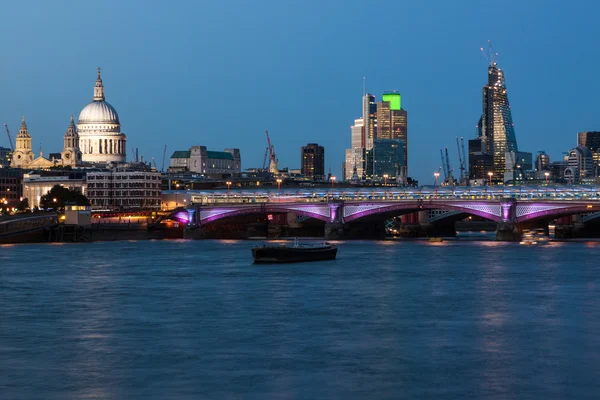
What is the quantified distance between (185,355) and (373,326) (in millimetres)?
9056

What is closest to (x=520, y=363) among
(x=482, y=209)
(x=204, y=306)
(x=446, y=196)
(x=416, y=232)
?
(x=204, y=306)

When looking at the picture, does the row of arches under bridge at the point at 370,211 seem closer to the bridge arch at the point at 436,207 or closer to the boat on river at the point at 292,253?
the bridge arch at the point at 436,207

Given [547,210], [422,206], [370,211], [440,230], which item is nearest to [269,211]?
[370,211]

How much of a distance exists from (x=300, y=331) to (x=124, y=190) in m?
128

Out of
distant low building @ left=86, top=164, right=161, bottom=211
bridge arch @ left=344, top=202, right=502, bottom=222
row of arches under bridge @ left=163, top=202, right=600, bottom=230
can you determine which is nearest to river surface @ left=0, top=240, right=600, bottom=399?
row of arches under bridge @ left=163, top=202, right=600, bottom=230

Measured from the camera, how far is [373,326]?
4322cm

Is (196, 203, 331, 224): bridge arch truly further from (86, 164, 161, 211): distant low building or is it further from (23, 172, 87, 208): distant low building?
(23, 172, 87, 208): distant low building

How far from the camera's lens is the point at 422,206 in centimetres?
10969

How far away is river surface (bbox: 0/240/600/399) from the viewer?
32.1m

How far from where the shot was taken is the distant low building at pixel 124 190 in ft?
534

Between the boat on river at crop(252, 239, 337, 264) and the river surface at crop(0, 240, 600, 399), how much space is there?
5.03 meters

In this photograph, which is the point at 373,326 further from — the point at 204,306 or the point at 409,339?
the point at 204,306

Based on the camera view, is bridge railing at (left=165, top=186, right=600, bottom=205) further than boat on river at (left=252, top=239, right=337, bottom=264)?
Yes

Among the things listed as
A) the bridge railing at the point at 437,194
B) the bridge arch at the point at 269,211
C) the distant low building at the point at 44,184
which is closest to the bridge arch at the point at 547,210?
the bridge railing at the point at 437,194
